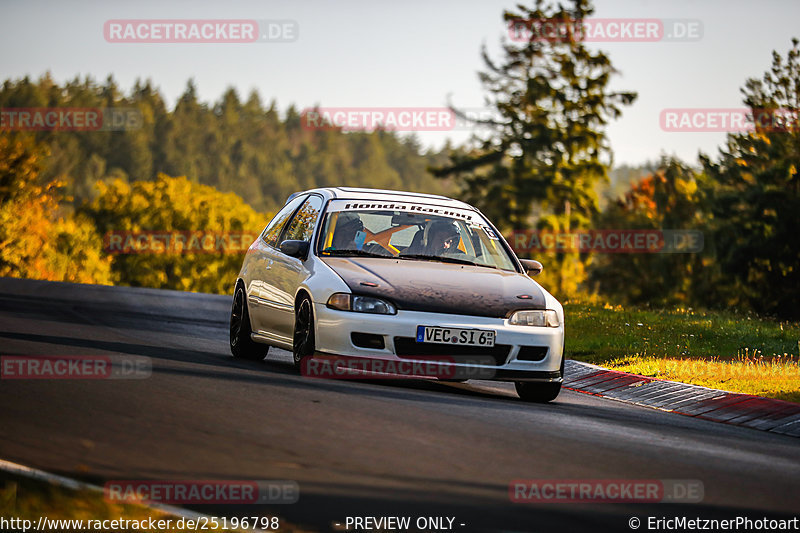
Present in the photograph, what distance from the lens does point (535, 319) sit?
398 inches

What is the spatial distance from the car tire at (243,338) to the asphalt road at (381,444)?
110 centimetres

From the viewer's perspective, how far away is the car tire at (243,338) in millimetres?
12375

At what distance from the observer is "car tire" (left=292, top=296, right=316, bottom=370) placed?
33.7 ft

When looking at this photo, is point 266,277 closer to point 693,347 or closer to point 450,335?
point 450,335

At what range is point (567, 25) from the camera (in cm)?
6475

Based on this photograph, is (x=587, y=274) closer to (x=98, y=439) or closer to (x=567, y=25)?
(x=567, y=25)

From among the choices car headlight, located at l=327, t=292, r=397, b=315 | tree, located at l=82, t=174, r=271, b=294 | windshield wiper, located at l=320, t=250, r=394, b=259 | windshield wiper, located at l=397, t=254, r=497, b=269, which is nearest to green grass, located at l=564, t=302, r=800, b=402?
windshield wiper, located at l=397, t=254, r=497, b=269

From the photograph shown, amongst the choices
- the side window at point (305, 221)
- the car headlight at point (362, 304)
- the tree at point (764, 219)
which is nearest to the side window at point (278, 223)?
the side window at point (305, 221)

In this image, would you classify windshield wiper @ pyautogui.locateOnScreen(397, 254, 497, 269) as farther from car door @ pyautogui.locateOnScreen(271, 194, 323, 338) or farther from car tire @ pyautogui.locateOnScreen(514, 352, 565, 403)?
car tire @ pyautogui.locateOnScreen(514, 352, 565, 403)

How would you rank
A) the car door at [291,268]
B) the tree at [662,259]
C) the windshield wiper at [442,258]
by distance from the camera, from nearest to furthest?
the car door at [291,268] → the windshield wiper at [442,258] → the tree at [662,259]

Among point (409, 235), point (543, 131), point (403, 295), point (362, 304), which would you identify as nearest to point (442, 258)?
Result: point (409, 235)

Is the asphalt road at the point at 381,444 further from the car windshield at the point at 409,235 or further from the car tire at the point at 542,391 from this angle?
the car windshield at the point at 409,235

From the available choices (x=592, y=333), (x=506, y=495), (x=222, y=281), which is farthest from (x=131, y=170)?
(x=506, y=495)

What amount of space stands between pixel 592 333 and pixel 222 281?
85641 millimetres
